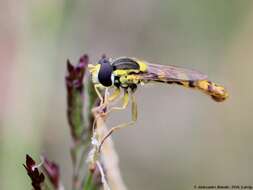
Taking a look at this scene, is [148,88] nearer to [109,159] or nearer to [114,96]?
[114,96]

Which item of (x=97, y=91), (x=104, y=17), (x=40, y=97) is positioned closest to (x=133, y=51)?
(x=104, y=17)

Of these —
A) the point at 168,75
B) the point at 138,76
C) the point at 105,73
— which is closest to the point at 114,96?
the point at 105,73

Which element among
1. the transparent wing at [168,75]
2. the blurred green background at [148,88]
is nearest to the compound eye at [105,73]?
the transparent wing at [168,75]

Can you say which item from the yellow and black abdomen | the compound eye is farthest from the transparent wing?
the compound eye

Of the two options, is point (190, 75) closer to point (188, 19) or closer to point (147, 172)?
point (147, 172)

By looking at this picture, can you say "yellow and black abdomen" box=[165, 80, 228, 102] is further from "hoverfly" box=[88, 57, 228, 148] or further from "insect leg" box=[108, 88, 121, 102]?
"insect leg" box=[108, 88, 121, 102]

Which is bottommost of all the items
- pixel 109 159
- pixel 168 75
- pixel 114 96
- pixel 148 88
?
pixel 109 159

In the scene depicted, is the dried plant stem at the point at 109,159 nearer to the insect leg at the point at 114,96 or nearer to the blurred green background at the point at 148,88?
the insect leg at the point at 114,96
